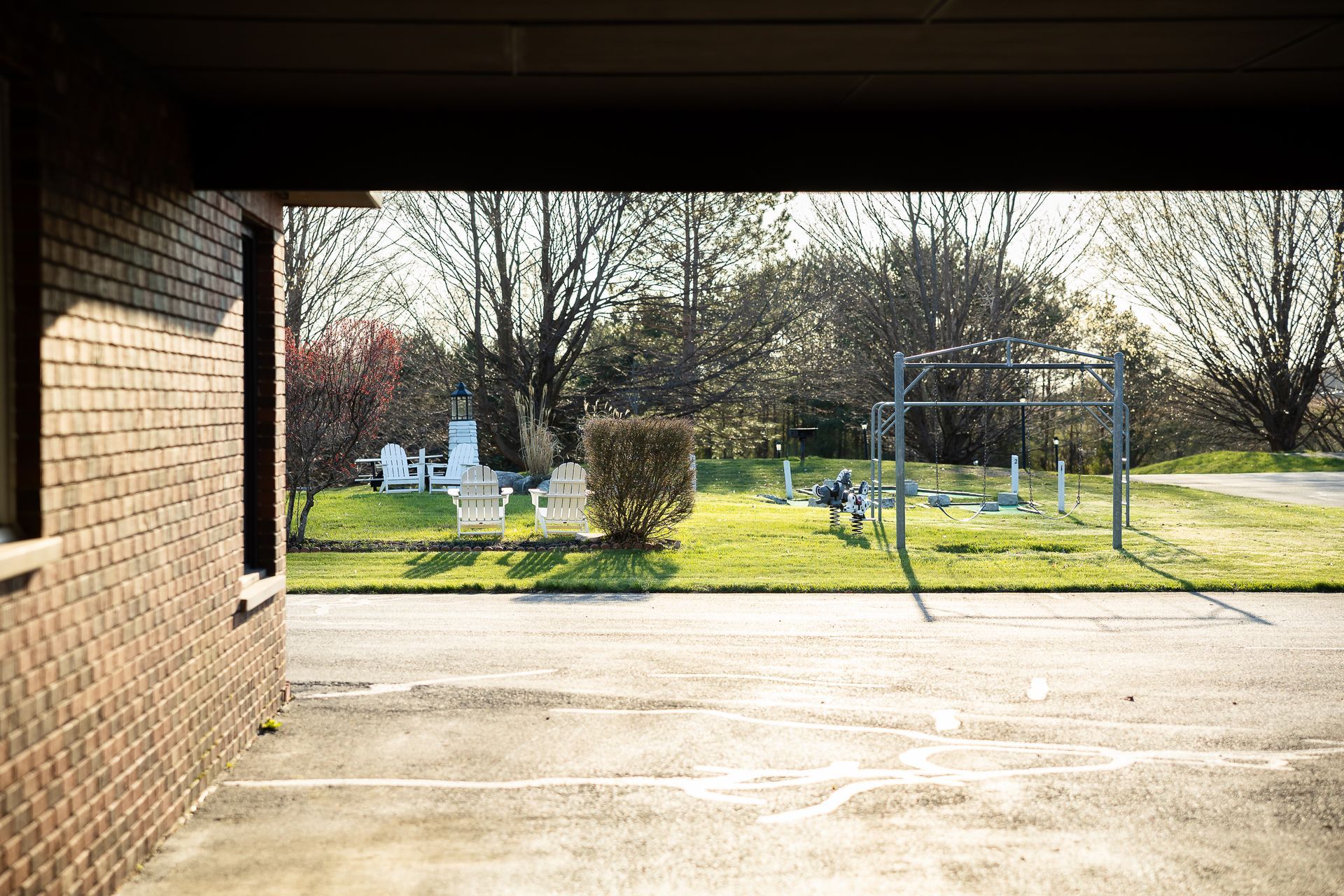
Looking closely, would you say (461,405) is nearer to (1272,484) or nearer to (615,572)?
(615,572)

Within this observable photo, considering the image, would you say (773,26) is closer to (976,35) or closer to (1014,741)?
(976,35)

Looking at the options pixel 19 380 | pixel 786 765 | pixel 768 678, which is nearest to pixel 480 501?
pixel 768 678

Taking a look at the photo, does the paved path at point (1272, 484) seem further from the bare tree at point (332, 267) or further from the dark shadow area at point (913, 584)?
the bare tree at point (332, 267)

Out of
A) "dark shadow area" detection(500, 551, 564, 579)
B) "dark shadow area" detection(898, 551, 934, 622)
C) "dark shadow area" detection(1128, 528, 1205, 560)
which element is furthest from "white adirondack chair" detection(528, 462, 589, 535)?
"dark shadow area" detection(1128, 528, 1205, 560)

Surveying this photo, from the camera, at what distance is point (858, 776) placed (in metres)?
5.73

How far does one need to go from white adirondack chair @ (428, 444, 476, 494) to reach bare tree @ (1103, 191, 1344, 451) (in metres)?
23.0

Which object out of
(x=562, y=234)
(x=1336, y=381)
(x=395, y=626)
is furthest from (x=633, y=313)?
(x=1336, y=381)

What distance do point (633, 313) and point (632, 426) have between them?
16074mm

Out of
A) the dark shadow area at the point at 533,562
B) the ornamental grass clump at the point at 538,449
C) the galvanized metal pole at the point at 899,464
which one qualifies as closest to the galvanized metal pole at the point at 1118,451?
the galvanized metal pole at the point at 899,464

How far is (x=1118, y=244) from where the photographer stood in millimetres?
36594

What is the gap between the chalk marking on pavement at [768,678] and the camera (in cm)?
786

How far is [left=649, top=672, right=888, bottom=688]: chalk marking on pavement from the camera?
7.86 meters

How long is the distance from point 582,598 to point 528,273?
19.4 meters

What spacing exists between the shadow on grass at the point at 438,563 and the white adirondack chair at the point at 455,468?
8795 mm
